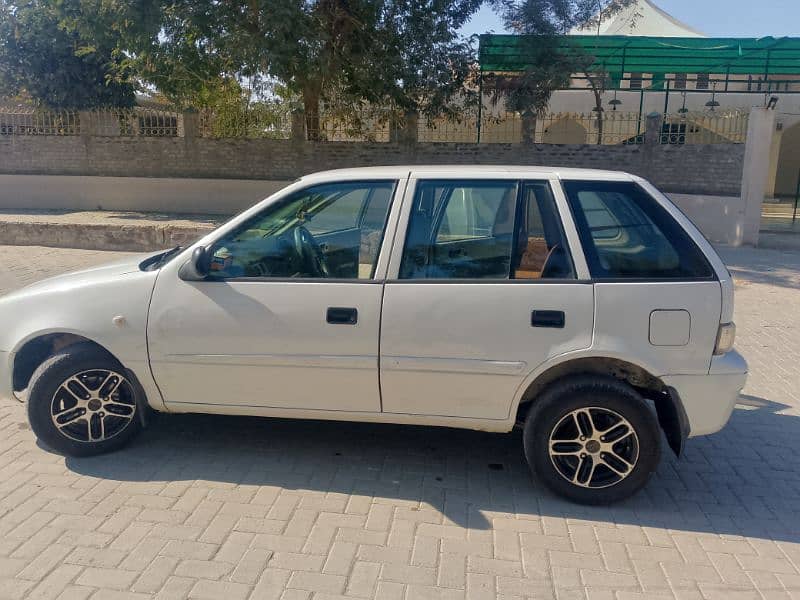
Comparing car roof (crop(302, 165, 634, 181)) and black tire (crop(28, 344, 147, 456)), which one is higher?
car roof (crop(302, 165, 634, 181))

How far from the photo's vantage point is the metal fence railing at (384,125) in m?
14.6

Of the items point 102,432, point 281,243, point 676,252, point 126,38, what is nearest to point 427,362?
point 281,243

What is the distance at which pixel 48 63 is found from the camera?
17.8m

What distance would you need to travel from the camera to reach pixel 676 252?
3543 mm

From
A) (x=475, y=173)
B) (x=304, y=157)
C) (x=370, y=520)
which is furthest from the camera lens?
(x=304, y=157)

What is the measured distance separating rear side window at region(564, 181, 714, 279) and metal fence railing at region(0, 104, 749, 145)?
1130 cm

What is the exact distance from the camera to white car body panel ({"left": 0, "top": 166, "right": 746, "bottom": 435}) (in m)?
3.44

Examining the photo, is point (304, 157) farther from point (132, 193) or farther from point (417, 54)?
point (132, 193)

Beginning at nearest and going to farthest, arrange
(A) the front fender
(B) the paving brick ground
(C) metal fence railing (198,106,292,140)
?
(B) the paving brick ground < (A) the front fender < (C) metal fence railing (198,106,292,140)

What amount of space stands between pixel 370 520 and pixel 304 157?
48.3 feet

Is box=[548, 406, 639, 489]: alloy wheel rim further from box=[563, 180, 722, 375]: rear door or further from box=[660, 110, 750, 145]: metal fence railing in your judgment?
box=[660, 110, 750, 145]: metal fence railing

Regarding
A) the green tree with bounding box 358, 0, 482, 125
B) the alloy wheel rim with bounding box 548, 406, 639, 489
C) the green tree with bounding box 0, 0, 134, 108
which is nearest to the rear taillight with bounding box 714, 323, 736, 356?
the alloy wheel rim with bounding box 548, 406, 639, 489

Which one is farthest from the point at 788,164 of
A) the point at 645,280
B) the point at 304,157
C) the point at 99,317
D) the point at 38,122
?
the point at 99,317

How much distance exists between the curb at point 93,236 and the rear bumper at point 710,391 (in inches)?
343
